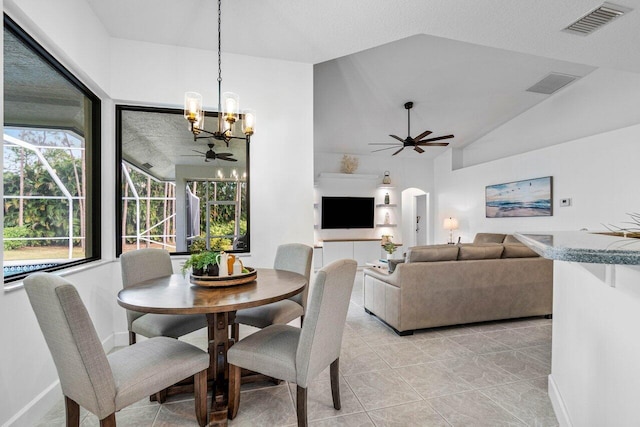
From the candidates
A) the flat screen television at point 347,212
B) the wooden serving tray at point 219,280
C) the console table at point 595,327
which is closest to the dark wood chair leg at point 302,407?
the wooden serving tray at point 219,280

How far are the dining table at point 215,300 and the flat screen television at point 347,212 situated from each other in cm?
517

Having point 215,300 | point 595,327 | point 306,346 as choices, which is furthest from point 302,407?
point 595,327

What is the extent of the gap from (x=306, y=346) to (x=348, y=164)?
244 inches

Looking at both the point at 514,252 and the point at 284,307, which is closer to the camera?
the point at 284,307

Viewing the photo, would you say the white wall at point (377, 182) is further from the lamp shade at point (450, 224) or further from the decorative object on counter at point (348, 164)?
the lamp shade at point (450, 224)

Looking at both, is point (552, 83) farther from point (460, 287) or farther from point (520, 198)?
point (460, 287)

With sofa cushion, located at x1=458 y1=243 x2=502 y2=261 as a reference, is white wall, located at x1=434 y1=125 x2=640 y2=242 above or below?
above

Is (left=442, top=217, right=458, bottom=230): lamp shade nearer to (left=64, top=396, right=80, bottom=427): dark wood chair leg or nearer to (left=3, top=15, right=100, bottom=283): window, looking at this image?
(left=3, top=15, right=100, bottom=283): window

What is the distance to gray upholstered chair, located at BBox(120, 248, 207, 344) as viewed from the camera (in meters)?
2.20

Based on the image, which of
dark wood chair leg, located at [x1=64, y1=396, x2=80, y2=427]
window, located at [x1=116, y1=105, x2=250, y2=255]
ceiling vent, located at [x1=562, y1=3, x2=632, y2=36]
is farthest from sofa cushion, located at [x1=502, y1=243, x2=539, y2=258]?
dark wood chair leg, located at [x1=64, y1=396, x2=80, y2=427]

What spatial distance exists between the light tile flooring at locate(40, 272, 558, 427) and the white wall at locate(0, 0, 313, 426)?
1.49 feet

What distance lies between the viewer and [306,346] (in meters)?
1.67

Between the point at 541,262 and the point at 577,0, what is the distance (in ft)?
8.45

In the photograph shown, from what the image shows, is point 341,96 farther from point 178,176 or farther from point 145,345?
point 145,345
